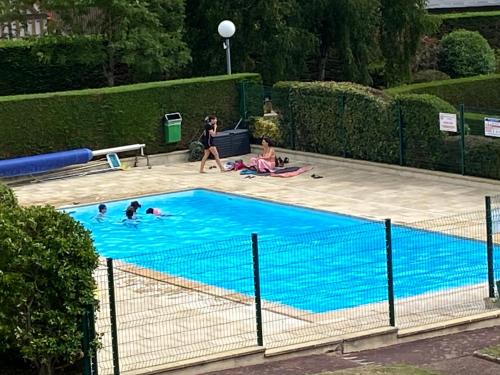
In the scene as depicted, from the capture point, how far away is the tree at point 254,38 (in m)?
34.3

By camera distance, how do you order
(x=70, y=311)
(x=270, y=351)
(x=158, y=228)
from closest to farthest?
(x=70, y=311) < (x=270, y=351) < (x=158, y=228)

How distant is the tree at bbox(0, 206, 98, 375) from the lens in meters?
13.1

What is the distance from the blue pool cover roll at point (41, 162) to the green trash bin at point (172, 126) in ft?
7.98

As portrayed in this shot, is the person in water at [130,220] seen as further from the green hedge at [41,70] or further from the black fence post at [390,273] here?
the black fence post at [390,273]

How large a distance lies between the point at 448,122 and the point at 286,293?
10.4 meters

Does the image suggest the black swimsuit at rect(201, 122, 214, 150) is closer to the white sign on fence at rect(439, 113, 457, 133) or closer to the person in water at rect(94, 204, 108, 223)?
the person in water at rect(94, 204, 108, 223)

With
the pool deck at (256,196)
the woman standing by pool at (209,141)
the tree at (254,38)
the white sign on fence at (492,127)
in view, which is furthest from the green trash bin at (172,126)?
the white sign on fence at (492,127)

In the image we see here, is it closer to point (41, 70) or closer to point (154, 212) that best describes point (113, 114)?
point (41, 70)

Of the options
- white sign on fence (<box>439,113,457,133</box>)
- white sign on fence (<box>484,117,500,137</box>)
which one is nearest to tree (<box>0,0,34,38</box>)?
white sign on fence (<box>439,113,457,133</box>)

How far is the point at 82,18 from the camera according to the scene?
34.6 meters

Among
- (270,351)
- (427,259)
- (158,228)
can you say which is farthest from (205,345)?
(158,228)

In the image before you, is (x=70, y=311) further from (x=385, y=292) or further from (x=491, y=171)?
(x=491, y=171)

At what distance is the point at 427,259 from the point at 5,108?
14018 millimetres

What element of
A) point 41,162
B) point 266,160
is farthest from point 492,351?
point 41,162
